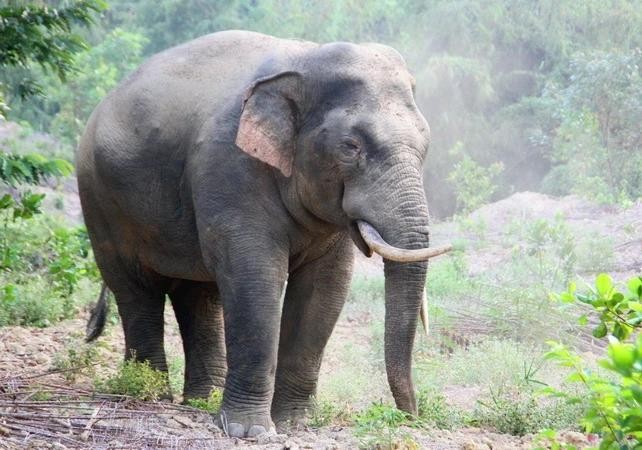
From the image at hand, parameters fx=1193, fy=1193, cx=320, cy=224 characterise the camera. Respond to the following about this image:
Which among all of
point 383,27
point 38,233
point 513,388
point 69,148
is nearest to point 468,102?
point 383,27

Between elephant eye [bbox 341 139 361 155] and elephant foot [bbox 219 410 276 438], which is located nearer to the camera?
elephant eye [bbox 341 139 361 155]

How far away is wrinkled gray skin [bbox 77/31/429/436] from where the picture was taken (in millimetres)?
6891

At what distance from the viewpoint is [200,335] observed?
9141 mm

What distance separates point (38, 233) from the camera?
55.4 ft

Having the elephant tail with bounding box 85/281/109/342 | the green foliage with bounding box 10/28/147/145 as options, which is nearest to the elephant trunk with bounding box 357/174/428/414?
the elephant tail with bounding box 85/281/109/342

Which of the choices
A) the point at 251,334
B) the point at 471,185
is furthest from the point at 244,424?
the point at 471,185

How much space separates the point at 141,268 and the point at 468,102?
21.9m

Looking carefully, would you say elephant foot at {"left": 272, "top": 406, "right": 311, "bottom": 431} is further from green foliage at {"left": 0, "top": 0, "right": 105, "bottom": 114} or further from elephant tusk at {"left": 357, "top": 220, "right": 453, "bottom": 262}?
green foliage at {"left": 0, "top": 0, "right": 105, "bottom": 114}

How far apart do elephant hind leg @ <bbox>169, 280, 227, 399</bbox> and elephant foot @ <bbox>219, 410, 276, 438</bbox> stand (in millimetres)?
1679

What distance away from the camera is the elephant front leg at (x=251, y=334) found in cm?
728

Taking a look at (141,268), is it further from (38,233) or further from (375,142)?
(38,233)

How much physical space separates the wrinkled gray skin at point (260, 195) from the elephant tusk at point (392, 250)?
0.07 m

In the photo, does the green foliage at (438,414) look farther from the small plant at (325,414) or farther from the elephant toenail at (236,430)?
the elephant toenail at (236,430)

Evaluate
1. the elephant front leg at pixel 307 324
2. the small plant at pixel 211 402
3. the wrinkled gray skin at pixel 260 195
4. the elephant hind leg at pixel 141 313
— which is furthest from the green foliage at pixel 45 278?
the elephant front leg at pixel 307 324
